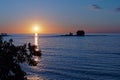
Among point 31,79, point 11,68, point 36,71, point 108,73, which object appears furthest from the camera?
point 36,71

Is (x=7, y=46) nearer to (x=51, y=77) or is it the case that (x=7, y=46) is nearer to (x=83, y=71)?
(x=51, y=77)

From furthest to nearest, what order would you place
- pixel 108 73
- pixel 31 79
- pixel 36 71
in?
pixel 36 71, pixel 108 73, pixel 31 79

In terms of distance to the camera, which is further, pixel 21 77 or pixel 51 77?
pixel 51 77

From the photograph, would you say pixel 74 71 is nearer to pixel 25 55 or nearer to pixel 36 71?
pixel 36 71

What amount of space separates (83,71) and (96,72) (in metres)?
2.75

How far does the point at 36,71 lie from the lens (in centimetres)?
5691

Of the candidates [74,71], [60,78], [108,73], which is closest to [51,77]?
[60,78]

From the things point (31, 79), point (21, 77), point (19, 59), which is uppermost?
point (19, 59)

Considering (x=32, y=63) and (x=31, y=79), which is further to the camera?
(x=31, y=79)

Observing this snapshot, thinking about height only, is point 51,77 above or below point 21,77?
below

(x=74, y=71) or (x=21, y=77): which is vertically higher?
(x=21, y=77)

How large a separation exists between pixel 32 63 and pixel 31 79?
26.8 m

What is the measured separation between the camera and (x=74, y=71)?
54469 millimetres

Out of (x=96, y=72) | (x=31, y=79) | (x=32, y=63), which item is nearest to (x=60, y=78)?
(x=31, y=79)
